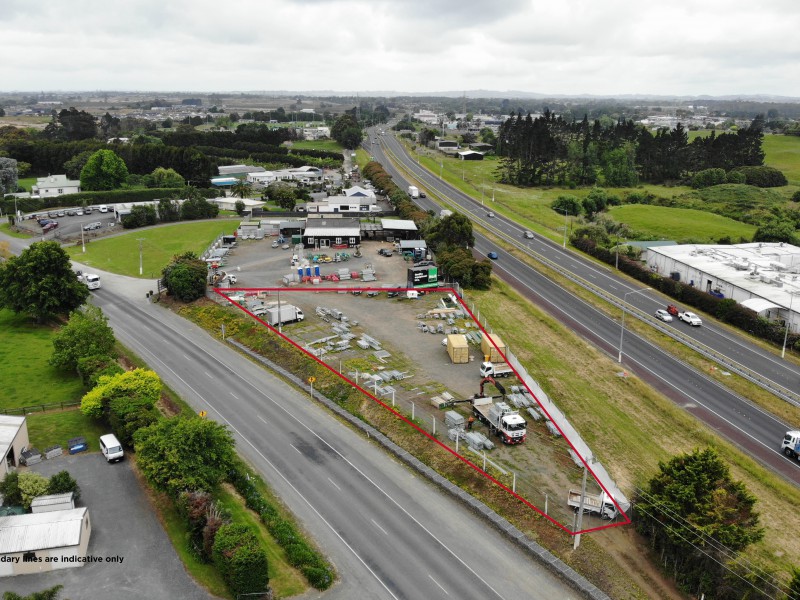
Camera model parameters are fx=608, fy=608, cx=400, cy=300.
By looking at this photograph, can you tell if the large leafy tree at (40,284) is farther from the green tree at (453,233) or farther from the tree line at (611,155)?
the tree line at (611,155)

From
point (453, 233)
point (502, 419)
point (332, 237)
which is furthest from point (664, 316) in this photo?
point (332, 237)

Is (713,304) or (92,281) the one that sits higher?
(92,281)

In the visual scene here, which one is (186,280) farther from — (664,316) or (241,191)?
(241,191)

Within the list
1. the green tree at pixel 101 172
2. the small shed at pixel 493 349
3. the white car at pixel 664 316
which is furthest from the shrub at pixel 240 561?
the green tree at pixel 101 172

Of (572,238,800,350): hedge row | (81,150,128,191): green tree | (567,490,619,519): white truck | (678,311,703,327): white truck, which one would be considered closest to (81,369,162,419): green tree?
(567,490,619,519): white truck

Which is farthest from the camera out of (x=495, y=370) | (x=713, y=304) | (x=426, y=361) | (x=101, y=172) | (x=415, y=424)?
(x=101, y=172)

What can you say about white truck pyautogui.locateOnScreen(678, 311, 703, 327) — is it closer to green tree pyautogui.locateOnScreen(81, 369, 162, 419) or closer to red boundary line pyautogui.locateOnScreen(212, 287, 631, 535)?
red boundary line pyautogui.locateOnScreen(212, 287, 631, 535)

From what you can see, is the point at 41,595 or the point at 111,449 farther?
the point at 111,449
